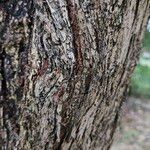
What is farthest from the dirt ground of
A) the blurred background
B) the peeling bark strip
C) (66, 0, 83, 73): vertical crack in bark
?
(66, 0, 83, 73): vertical crack in bark

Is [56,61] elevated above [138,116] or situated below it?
above

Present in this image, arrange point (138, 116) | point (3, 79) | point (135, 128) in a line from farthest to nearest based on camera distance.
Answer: point (138, 116), point (135, 128), point (3, 79)

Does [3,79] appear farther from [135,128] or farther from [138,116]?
[138,116]

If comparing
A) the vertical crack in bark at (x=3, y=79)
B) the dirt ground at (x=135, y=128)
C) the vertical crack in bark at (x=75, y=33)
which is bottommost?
the dirt ground at (x=135, y=128)

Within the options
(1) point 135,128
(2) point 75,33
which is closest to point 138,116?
(1) point 135,128

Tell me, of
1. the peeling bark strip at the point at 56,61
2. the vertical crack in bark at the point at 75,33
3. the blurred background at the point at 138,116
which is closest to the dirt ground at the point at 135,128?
the blurred background at the point at 138,116

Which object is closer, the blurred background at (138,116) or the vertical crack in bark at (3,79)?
the vertical crack in bark at (3,79)

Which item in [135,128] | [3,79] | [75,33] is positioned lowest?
[135,128]

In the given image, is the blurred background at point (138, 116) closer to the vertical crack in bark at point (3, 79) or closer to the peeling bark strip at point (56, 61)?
the peeling bark strip at point (56, 61)
